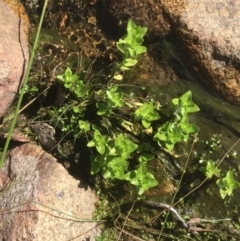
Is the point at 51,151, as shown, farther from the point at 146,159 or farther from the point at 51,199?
the point at 146,159

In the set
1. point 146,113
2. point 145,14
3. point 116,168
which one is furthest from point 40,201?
point 145,14

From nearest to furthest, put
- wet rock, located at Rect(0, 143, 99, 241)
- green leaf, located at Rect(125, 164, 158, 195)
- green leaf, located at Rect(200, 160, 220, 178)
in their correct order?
1. wet rock, located at Rect(0, 143, 99, 241)
2. green leaf, located at Rect(125, 164, 158, 195)
3. green leaf, located at Rect(200, 160, 220, 178)

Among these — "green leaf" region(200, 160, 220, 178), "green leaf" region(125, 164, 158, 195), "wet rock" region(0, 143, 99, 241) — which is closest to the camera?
"wet rock" region(0, 143, 99, 241)

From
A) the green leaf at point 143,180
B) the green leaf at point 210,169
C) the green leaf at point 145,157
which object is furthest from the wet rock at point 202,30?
the green leaf at point 143,180

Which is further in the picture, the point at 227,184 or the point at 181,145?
the point at 181,145

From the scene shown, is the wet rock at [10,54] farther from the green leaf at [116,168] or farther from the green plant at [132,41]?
the green leaf at [116,168]

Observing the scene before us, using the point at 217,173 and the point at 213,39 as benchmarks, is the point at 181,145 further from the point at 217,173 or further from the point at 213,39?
the point at 213,39

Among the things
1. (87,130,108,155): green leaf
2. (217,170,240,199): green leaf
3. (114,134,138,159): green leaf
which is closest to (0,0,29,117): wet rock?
(87,130,108,155): green leaf

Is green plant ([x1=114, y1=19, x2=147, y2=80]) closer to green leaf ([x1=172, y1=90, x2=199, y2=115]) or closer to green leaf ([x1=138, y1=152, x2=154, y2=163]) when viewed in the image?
green leaf ([x1=172, y1=90, x2=199, y2=115])
